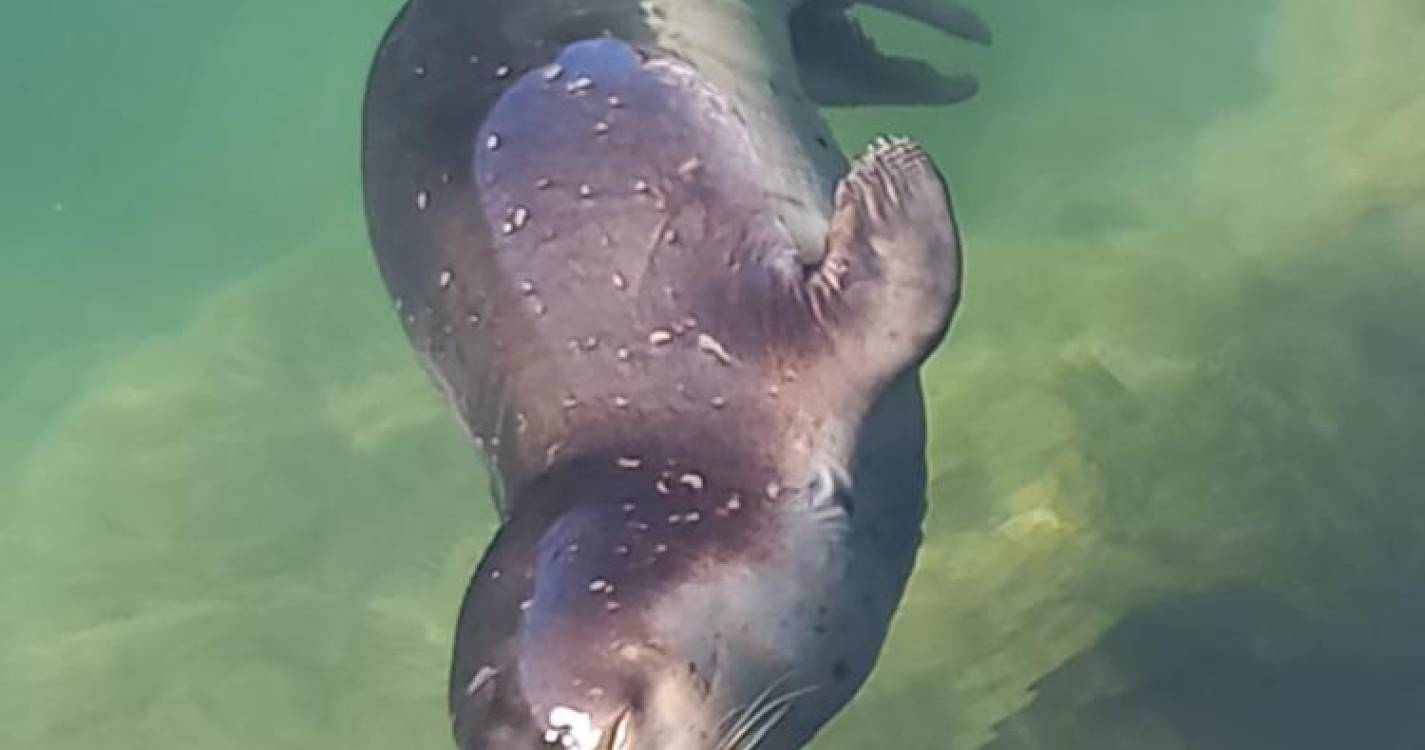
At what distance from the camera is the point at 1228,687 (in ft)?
15.9

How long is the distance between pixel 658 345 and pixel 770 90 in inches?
41.3

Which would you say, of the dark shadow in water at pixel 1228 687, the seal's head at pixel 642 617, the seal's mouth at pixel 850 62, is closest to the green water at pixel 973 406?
the dark shadow in water at pixel 1228 687

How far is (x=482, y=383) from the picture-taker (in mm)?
4125

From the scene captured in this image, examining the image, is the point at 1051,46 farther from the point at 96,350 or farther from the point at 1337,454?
the point at 96,350

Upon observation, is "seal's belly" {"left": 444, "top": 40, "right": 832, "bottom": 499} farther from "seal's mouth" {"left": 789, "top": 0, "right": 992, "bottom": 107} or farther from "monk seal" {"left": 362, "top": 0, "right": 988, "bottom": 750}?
"seal's mouth" {"left": 789, "top": 0, "right": 992, "bottom": 107}

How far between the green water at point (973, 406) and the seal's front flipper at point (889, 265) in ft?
4.46

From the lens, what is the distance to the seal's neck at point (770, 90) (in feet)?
14.2

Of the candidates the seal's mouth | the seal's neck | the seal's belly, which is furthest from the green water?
the seal's belly

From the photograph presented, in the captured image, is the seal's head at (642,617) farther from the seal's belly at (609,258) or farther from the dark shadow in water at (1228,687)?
the dark shadow in water at (1228,687)

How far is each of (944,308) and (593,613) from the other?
89 centimetres

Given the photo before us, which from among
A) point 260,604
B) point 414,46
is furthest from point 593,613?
point 260,604

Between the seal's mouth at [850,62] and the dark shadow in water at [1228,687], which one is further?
the seal's mouth at [850,62]

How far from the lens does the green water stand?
502 cm

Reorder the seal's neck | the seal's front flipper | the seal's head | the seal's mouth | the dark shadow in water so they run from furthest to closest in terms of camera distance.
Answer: the seal's mouth < the dark shadow in water < the seal's neck < the seal's front flipper < the seal's head
